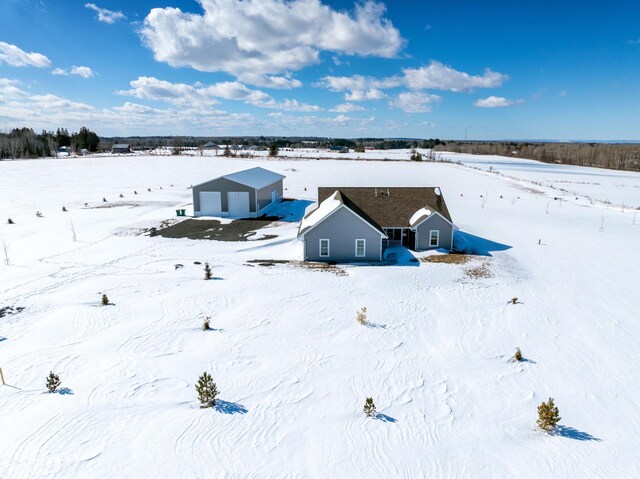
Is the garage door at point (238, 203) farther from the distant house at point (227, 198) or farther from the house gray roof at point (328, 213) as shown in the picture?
the house gray roof at point (328, 213)

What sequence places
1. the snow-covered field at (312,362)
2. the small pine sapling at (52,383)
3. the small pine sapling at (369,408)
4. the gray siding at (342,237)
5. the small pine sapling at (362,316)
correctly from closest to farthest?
the snow-covered field at (312,362)
the small pine sapling at (369,408)
the small pine sapling at (52,383)
the small pine sapling at (362,316)
the gray siding at (342,237)

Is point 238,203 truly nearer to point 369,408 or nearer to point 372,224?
point 372,224

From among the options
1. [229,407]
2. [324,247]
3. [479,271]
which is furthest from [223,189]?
[229,407]

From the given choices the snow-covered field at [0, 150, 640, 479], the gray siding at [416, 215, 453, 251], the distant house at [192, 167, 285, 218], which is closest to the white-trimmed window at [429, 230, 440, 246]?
the gray siding at [416, 215, 453, 251]

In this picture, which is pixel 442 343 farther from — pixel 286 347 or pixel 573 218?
pixel 573 218

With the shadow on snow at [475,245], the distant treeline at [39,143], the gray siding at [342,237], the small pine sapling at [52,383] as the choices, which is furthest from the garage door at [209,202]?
the distant treeline at [39,143]
